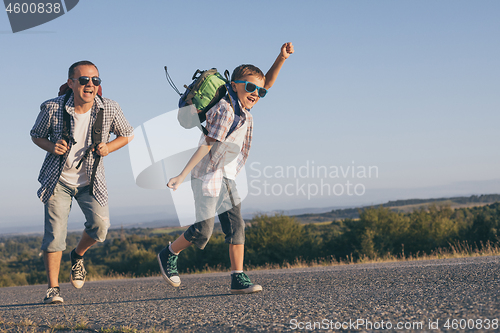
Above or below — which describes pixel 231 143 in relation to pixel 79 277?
above

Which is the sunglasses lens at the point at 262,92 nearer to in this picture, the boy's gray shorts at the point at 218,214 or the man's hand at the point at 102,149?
the boy's gray shorts at the point at 218,214

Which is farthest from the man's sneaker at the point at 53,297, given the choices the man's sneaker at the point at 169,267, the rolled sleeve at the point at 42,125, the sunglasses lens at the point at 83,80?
the sunglasses lens at the point at 83,80

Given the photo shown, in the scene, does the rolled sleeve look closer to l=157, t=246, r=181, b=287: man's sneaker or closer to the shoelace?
the shoelace

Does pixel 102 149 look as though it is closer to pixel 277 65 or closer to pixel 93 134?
pixel 93 134

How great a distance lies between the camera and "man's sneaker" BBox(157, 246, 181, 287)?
4.65m

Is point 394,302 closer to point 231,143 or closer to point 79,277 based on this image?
point 231,143

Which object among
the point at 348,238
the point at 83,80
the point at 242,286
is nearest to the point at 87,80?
the point at 83,80

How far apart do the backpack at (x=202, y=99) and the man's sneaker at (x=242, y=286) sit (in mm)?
1550

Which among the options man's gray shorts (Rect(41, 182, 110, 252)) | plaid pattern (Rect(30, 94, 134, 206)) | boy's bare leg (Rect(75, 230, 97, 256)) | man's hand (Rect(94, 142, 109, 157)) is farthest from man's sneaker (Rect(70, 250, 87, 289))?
man's hand (Rect(94, 142, 109, 157))

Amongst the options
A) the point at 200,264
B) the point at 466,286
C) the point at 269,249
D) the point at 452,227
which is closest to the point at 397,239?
the point at 452,227

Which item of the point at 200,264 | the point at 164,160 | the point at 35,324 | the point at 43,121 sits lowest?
the point at 200,264

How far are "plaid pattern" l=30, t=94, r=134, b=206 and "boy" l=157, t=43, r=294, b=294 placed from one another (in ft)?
3.60

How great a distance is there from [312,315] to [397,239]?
44.7 meters

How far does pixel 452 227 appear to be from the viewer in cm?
4500
